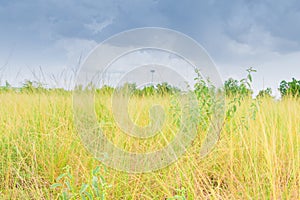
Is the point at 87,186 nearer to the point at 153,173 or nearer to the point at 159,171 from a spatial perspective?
the point at 153,173

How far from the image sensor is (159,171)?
1.76m

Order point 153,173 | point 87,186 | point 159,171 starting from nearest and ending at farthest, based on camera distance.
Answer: point 87,186 < point 153,173 < point 159,171

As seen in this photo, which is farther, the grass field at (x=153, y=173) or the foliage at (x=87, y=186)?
the grass field at (x=153, y=173)

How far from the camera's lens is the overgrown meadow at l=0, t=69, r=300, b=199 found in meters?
1.43

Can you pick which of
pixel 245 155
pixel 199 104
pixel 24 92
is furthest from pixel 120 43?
pixel 24 92

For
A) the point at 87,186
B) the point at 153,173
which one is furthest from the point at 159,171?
the point at 87,186

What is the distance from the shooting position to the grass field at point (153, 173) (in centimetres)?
142

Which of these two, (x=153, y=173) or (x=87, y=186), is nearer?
(x=87, y=186)

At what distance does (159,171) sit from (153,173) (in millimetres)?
122

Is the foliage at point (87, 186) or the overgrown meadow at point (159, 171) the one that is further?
the overgrown meadow at point (159, 171)

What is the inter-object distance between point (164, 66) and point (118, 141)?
956mm

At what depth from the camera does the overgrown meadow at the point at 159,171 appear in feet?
4.68

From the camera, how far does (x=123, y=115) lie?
2623 mm

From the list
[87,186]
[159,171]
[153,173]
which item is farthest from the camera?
[159,171]
